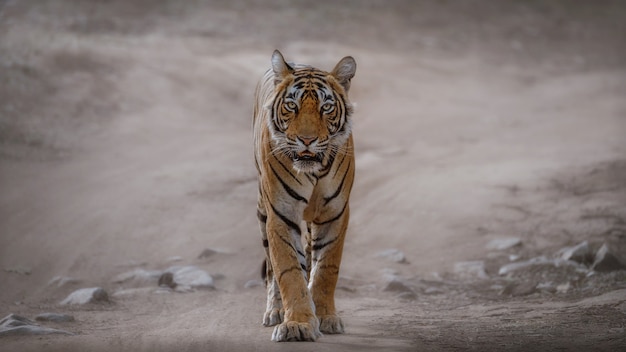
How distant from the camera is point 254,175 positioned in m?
9.35

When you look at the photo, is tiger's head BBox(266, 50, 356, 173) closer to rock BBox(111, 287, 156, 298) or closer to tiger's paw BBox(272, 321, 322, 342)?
tiger's paw BBox(272, 321, 322, 342)

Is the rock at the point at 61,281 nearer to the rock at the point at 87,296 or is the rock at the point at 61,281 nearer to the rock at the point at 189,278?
the rock at the point at 87,296

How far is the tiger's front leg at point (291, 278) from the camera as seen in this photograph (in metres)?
4.74

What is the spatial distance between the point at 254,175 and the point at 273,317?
402cm

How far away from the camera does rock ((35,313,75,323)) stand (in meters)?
6.04

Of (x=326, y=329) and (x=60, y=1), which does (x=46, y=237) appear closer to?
(x=326, y=329)

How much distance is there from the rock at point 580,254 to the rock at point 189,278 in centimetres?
259

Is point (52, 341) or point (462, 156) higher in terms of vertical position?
point (462, 156)

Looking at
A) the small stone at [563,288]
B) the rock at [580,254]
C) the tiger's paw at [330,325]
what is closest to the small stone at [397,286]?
the small stone at [563,288]

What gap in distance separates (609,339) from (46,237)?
15.1ft

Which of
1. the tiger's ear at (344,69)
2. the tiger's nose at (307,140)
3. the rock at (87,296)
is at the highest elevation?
the tiger's ear at (344,69)

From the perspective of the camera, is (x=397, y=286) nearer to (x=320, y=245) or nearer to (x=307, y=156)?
(x=320, y=245)

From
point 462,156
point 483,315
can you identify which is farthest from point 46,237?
point 462,156

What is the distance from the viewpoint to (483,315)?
5.88 m
